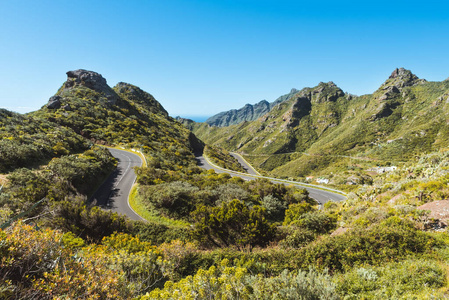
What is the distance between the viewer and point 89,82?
63812 millimetres

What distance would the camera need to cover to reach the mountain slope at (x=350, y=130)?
307 ft

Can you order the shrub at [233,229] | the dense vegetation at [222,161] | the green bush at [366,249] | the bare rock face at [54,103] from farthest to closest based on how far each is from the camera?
the dense vegetation at [222,161] < the bare rock face at [54,103] < the shrub at [233,229] < the green bush at [366,249]

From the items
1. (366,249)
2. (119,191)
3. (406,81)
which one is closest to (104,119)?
(119,191)

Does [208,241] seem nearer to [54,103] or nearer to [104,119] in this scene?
[104,119]

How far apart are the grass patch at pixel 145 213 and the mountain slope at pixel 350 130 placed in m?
83.4

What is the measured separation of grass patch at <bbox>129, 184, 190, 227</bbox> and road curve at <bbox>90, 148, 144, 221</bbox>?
13.8 inches

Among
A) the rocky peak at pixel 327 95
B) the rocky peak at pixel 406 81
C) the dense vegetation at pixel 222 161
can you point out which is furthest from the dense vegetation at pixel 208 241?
the rocky peak at pixel 406 81

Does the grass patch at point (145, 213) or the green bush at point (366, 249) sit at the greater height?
the green bush at point (366, 249)

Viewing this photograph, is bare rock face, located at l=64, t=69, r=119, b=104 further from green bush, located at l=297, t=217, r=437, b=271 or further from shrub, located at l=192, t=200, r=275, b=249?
green bush, located at l=297, t=217, r=437, b=271

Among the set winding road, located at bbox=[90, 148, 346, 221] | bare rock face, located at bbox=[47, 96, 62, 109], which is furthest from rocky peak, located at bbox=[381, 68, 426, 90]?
bare rock face, located at bbox=[47, 96, 62, 109]

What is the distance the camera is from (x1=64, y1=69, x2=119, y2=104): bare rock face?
62875mm

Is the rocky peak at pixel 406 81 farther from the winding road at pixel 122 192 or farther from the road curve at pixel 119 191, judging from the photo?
the road curve at pixel 119 191

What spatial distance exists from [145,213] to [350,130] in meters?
147

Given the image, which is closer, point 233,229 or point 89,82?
point 233,229
